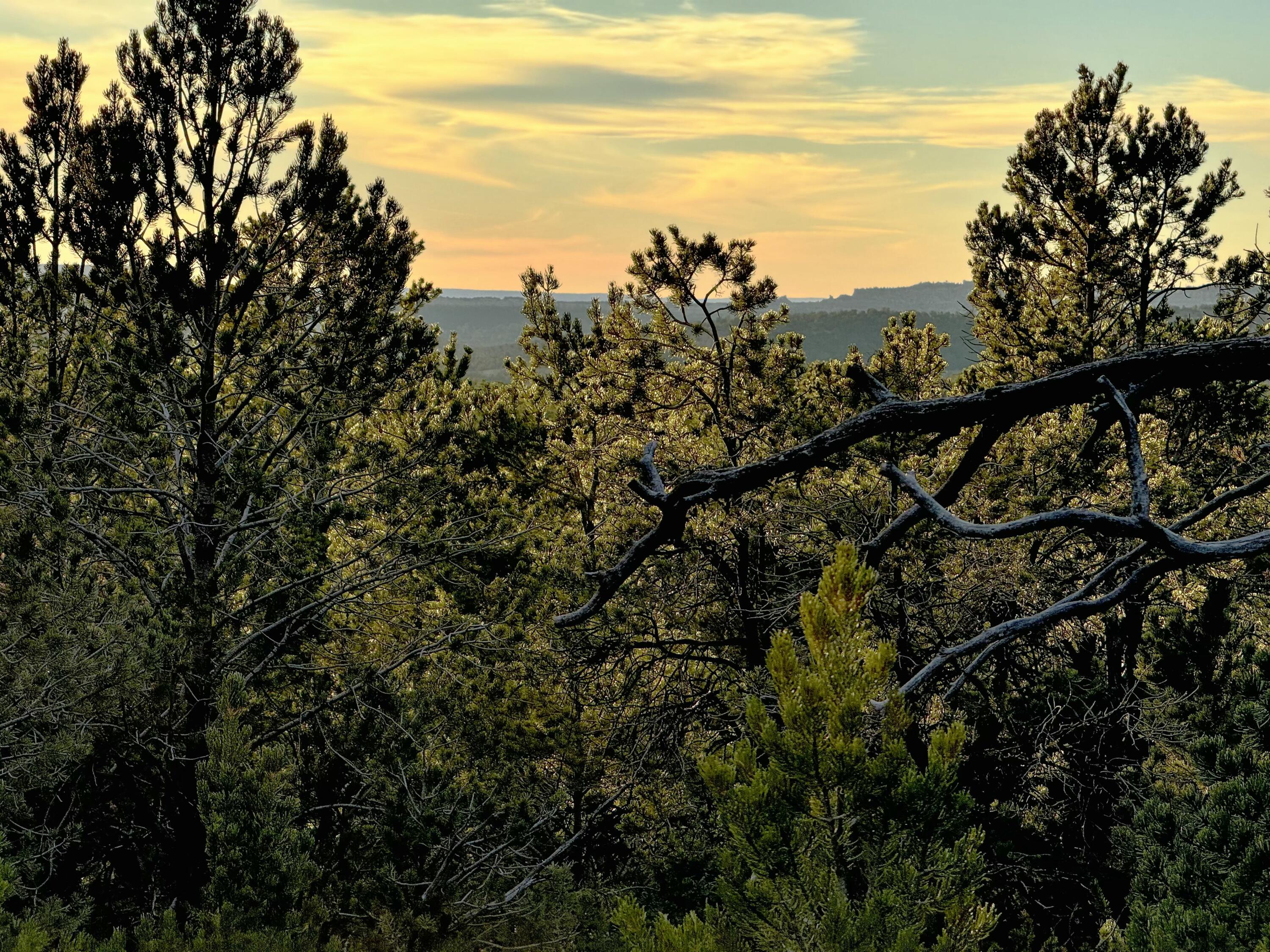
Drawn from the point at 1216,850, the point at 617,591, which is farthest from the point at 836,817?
the point at 617,591

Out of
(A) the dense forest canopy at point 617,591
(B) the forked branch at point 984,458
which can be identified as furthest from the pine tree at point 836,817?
(B) the forked branch at point 984,458

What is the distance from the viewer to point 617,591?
5.94m

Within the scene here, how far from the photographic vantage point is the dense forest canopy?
9.84 feet

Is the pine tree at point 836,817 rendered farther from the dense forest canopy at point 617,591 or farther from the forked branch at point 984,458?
the forked branch at point 984,458

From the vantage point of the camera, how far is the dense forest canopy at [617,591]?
300 centimetres

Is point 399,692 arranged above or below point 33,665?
below

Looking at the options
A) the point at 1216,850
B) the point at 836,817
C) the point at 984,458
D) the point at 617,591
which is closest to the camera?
the point at 984,458

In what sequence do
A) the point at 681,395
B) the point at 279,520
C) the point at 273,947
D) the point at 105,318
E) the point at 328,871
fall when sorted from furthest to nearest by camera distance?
the point at 681,395, the point at 279,520, the point at 105,318, the point at 328,871, the point at 273,947

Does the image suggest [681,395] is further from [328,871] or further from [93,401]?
[328,871]

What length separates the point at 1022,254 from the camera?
17.3 metres

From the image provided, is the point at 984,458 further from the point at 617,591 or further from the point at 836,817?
the point at 617,591

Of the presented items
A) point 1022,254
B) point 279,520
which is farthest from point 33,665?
point 1022,254

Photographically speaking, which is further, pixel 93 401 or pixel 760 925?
pixel 93 401

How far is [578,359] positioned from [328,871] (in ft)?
59.8
